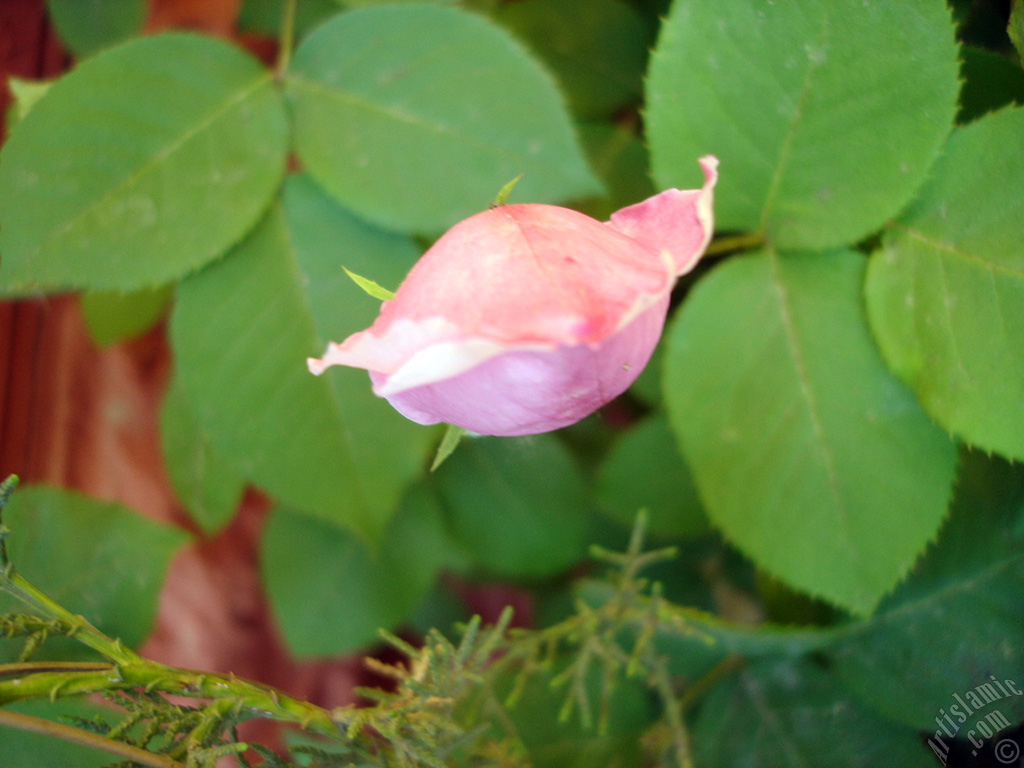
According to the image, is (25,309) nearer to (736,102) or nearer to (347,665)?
(347,665)

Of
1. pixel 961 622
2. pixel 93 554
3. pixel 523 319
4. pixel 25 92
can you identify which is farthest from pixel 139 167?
pixel 961 622

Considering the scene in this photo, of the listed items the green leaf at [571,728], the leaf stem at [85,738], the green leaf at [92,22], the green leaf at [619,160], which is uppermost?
the green leaf at [92,22]

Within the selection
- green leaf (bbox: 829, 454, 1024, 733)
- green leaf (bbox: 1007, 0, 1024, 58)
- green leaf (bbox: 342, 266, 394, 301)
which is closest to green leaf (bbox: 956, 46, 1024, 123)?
green leaf (bbox: 1007, 0, 1024, 58)

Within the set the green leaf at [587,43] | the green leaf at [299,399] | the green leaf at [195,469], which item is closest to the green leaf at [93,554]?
the green leaf at [299,399]

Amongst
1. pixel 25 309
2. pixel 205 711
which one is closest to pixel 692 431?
pixel 205 711

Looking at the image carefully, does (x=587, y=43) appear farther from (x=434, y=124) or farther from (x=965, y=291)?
(x=965, y=291)

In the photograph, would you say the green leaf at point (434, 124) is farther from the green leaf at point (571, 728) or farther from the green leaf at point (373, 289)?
the green leaf at point (571, 728)

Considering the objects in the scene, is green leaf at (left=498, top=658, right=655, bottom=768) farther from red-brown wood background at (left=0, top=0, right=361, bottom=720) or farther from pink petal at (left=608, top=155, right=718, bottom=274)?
pink petal at (left=608, top=155, right=718, bottom=274)
